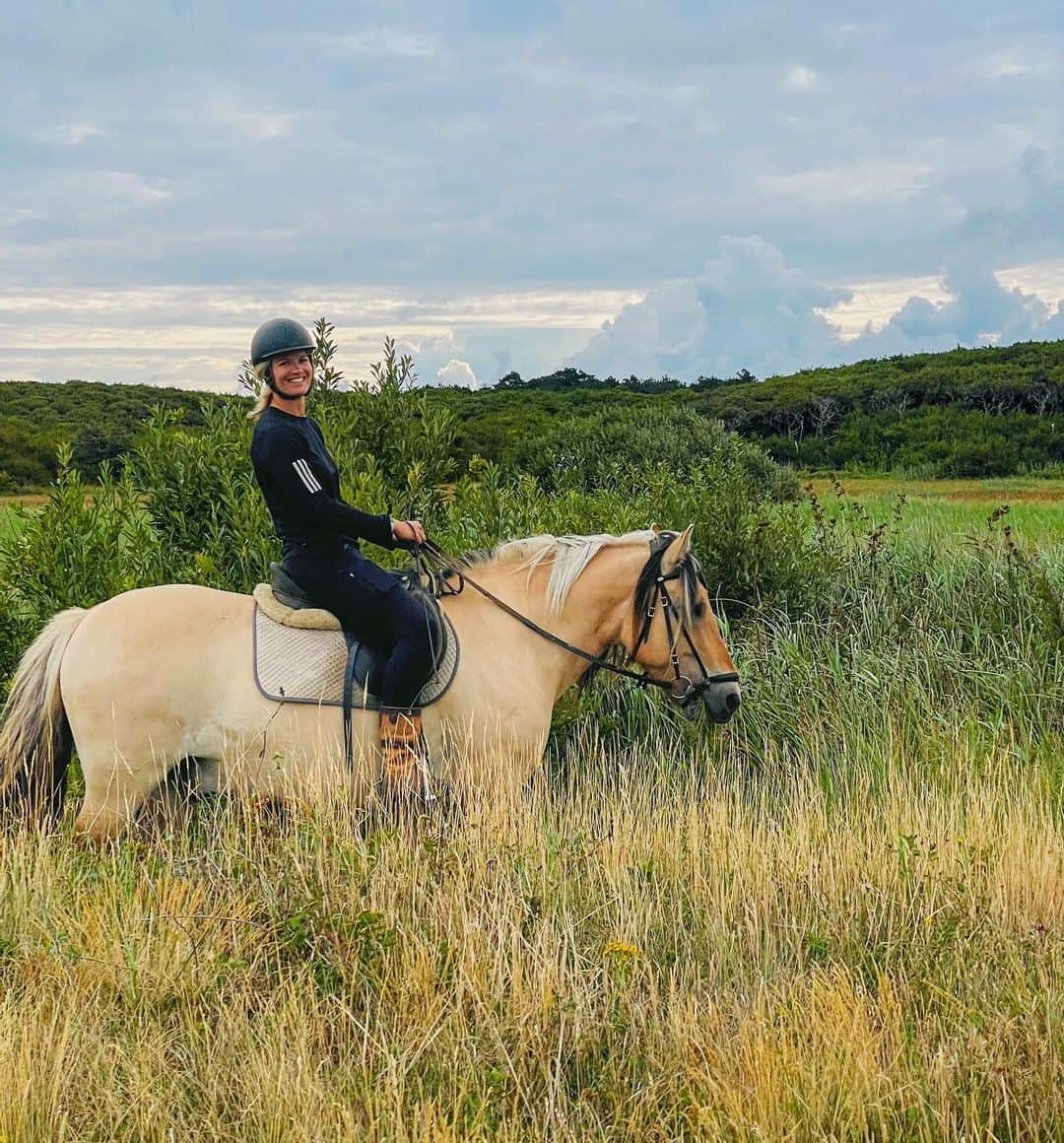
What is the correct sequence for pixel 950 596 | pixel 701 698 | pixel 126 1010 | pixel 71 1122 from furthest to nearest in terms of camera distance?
1. pixel 950 596
2. pixel 701 698
3. pixel 126 1010
4. pixel 71 1122

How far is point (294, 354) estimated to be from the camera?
5152 millimetres

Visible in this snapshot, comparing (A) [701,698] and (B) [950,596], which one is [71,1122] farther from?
(B) [950,596]

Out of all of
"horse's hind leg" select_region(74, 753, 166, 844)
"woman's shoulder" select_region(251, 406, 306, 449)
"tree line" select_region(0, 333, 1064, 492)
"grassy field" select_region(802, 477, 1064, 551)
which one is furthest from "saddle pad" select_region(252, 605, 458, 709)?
"tree line" select_region(0, 333, 1064, 492)

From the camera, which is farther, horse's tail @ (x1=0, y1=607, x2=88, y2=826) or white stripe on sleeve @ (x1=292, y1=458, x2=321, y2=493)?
horse's tail @ (x1=0, y1=607, x2=88, y2=826)

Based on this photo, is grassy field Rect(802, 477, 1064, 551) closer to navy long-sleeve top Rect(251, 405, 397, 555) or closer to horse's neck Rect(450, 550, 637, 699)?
horse's neck Rect(450, 550, 637, 699)

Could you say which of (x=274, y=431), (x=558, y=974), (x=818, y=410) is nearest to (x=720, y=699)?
(x=558, y=974)

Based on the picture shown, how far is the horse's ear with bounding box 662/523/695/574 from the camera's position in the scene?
5.66 meters

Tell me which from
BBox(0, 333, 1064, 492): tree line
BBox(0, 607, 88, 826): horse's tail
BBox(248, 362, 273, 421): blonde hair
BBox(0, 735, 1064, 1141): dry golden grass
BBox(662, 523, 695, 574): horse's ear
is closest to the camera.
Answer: BBox(0, 735, 1064, 1141): dry golden grass

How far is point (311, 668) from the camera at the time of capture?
5223 mm

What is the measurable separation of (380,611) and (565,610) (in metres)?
1.06

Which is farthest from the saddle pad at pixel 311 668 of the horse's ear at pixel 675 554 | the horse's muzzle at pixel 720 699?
the horse's muzzle at pixel 720 699

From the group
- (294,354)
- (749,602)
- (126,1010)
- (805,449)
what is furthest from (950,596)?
(805,449)

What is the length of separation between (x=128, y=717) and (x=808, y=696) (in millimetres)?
4541

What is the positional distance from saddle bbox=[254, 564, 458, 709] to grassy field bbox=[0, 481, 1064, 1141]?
1.92 feet
